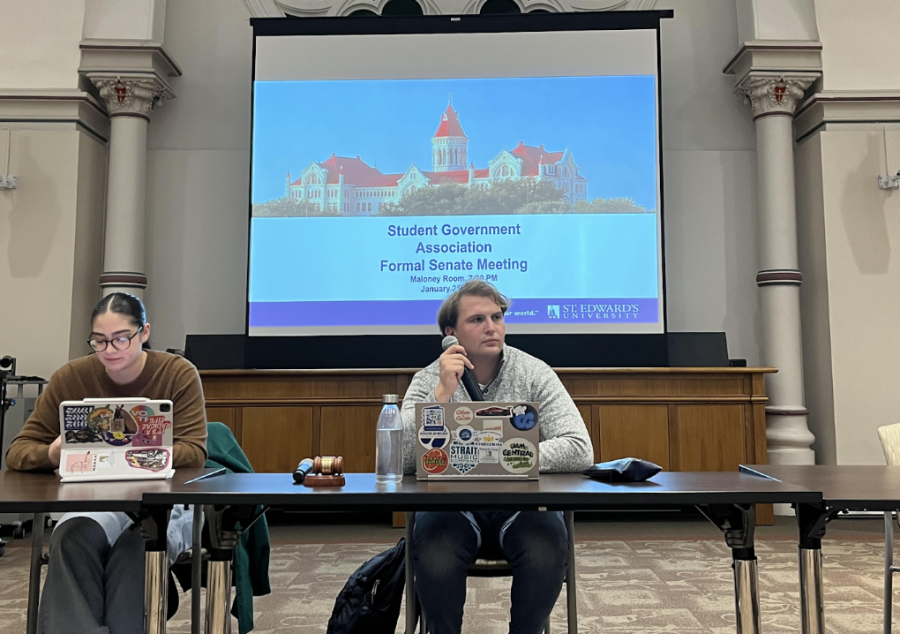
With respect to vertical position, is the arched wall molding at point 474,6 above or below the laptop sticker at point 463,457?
above

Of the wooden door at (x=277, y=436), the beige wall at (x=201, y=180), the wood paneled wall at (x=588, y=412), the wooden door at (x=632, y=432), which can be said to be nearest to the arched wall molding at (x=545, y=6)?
the beige wall at (x=201, y=180)

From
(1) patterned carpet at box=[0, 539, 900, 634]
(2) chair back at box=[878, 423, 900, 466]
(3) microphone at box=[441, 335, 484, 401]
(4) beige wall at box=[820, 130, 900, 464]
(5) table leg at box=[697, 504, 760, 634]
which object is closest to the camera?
(5) table leg at box=[697, 504, 760, 634]

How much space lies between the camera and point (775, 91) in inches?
205

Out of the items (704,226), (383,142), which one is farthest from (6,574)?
(704,226)

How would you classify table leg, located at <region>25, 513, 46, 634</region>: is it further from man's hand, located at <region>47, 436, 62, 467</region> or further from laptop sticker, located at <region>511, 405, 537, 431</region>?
laptop sticker, located at <region>511, 405, 537, 431</region>

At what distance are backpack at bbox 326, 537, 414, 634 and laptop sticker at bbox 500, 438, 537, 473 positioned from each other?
520mm

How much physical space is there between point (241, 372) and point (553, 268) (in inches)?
82.4

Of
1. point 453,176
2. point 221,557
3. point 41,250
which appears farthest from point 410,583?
point 41,250

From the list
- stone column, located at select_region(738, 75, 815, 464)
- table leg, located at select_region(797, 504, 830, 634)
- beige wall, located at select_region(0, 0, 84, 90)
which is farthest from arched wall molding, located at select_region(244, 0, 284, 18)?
table leg, located at select_region(797, 504, 830, 634)

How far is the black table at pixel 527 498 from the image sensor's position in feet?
5.07

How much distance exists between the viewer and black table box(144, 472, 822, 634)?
1545mm

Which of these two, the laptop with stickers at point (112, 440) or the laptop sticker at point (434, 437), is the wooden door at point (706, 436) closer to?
the laptop sticker at point (434, 437)

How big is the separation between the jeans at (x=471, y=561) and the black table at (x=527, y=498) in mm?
222

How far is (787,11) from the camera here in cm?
527
